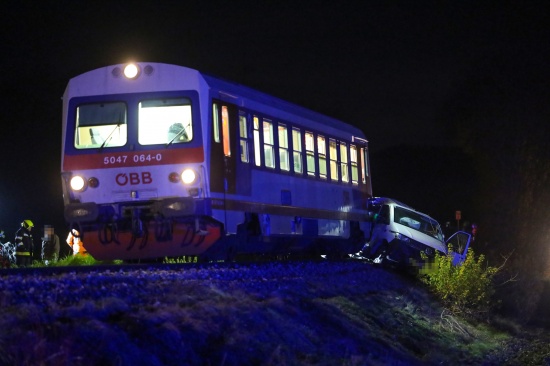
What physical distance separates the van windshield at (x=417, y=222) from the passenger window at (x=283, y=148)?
5501 mm

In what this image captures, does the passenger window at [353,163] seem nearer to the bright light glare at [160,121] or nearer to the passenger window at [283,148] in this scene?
the passenger window at [283,148]

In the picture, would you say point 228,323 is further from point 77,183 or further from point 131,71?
point 131,71

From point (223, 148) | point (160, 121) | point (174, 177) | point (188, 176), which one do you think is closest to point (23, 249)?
point (160, 121)

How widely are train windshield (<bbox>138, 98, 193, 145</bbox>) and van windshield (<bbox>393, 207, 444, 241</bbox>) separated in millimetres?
9171

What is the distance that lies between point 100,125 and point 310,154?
5.57m

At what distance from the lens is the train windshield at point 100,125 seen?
1623 centimetres

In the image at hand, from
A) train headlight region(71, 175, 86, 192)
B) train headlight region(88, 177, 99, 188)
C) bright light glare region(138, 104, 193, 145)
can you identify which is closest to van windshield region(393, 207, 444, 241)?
bright light glare region(138, 104, 193, 145)

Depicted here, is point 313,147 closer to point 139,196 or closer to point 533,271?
point 139,196

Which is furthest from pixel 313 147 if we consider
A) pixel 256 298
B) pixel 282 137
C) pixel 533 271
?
pixel 533 271

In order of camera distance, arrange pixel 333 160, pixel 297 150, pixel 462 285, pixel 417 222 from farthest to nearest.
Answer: pixel 417 222, pixel 333 160, pixel 297 150, pixel 462 285

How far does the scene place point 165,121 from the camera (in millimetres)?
16328

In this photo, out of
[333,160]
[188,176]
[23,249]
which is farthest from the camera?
[333,160]

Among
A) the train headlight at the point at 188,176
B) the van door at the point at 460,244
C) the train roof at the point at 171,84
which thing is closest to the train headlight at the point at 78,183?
the train roof at the point at 171,84

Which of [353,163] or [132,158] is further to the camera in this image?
[353,163]
